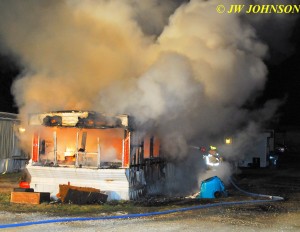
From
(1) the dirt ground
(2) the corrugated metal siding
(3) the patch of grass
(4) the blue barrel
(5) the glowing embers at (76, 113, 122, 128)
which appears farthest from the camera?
(2) the corrugated metal siding

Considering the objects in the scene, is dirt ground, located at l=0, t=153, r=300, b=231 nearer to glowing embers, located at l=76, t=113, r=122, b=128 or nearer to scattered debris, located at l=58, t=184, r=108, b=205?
scattered debris, located at l=58, t=184, r=108, b=205

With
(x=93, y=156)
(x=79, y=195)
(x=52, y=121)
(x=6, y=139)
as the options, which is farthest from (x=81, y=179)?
(x=6, y=139)

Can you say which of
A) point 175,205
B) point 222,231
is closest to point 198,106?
point 175,205

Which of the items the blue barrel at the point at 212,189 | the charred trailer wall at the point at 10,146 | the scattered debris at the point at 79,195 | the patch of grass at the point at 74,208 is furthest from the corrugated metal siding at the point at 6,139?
the blue barrel at the point at 212,189

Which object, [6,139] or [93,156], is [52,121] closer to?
[93,156]

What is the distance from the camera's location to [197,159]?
1697 centimetres

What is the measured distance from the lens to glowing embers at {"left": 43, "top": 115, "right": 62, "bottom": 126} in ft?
37.5

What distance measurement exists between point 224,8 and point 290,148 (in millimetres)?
35668

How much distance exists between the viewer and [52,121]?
37.7 ft

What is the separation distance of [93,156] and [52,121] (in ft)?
6.67

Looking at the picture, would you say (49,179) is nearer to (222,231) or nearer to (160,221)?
(160,221)

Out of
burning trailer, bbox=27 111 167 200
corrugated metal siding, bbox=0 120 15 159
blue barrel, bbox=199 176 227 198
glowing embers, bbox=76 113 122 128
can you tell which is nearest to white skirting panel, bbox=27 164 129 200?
burning trailer, bbox=27 111 167 200

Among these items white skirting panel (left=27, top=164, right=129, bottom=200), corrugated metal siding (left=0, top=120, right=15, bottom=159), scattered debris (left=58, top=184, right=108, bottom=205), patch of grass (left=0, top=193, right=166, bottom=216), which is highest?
corrugated metal siding (left=0, top=120, right=15, bottom=159)

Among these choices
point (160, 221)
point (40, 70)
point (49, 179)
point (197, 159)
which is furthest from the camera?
point (197, 159)
